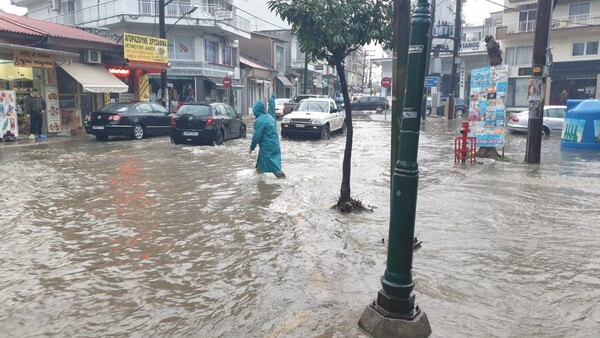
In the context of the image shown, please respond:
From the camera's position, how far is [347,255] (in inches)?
220

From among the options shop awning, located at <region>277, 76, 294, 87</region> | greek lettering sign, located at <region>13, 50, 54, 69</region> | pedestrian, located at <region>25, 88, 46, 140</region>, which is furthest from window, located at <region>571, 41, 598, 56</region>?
pedestrian, located at <region>25, 88, 46, 140</region>

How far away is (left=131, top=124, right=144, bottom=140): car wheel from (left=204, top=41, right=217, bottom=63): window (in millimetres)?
16436

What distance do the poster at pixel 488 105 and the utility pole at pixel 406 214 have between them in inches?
412

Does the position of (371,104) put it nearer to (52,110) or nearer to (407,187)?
(52,110)

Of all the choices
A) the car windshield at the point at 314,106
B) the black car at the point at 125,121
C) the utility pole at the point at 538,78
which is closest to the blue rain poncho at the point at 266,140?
the utility pole at the point at 538,78

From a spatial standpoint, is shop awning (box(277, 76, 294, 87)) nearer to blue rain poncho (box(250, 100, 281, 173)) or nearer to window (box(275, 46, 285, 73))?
window (box(275, 46, 285, 73))

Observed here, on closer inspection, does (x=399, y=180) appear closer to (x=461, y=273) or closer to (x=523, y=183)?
(x=461, y=273)

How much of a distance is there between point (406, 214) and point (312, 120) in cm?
1588

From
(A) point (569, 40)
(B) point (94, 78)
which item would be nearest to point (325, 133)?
(B) point (94, 78)

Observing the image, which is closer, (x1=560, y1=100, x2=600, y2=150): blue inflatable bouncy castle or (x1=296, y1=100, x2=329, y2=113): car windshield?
(x1=560, y1=100, x2=600, y2=150): blue inflatable bouncy castle

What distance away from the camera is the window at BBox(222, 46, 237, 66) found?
121ft

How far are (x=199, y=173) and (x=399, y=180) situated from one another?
8312mm

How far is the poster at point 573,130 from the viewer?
1541 cm

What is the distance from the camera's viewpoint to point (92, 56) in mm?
22125
